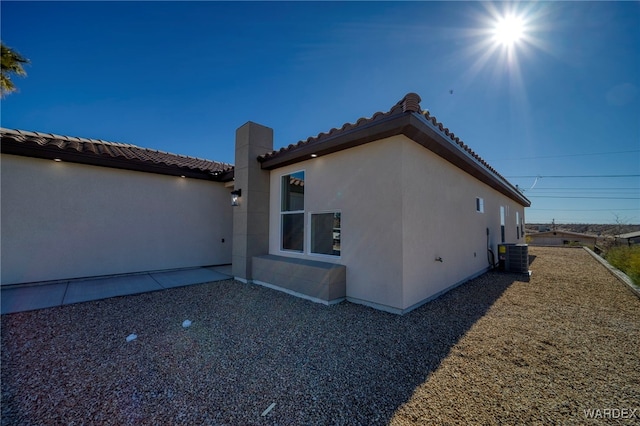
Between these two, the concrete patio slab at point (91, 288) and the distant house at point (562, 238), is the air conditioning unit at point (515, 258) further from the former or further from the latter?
the distant house at point (562, 238)

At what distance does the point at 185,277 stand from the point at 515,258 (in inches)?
429

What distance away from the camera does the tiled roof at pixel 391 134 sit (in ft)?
13.2

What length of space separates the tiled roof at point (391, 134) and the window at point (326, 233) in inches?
60.5

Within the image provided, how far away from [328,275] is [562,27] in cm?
821

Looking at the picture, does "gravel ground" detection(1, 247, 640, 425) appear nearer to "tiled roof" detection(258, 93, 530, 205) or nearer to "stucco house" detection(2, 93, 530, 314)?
"stucco house" detection(2, 93, 530, 314)

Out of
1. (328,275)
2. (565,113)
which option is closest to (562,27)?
(565,113)

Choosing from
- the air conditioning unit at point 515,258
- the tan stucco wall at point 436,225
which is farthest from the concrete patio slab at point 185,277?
the air conditioning unit at point 515,258

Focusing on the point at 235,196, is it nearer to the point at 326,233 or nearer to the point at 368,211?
the point at 326,233

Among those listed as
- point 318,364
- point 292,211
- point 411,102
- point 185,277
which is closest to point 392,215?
point 411,102

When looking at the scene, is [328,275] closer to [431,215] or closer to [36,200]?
[431,215]

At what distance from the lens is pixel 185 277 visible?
7.07m

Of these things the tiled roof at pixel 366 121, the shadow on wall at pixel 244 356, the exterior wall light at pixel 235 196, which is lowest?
the shadow on wall at pixel 244 356

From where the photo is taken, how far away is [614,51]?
6.68m

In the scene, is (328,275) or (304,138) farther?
(304,138)
